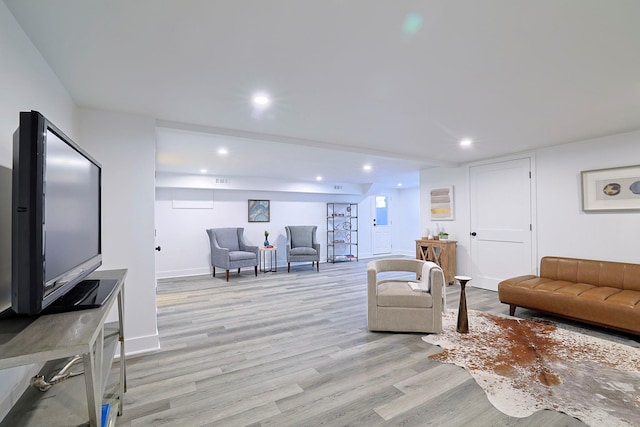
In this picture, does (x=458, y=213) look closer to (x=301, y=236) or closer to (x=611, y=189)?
(x=611, y=189)

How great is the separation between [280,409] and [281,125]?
8.47 feet

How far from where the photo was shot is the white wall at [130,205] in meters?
2.63

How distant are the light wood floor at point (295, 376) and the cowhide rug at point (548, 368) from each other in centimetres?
12

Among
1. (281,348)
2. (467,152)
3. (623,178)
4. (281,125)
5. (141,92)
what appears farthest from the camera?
(467,152)

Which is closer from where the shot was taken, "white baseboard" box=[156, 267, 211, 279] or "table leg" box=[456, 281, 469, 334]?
"table leg" box=[456, 281, 469, 334]

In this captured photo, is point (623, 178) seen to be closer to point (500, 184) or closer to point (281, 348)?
point (500, 184)

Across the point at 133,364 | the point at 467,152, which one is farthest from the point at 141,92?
the point at 467,152

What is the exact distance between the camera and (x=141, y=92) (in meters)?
2.33

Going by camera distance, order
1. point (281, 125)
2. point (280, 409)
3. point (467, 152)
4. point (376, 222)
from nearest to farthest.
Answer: point (280, 409)
point (281, 125)
point (467, 152)
point (376, 222)

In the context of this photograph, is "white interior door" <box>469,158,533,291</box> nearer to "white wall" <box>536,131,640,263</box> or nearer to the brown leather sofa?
"white wall" <box>536,131,640,263</box>

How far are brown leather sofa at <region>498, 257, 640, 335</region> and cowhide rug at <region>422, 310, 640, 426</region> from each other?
0.77 feet

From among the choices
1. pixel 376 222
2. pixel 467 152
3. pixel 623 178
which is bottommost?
pixel 376 222

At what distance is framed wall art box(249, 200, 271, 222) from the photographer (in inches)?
290

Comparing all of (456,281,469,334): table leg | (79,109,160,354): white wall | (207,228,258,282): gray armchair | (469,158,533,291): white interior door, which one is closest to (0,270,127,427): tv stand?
(79,109,160,354): white wall
